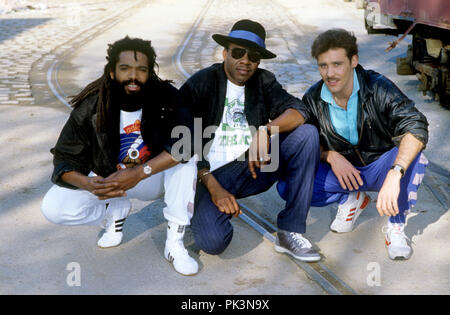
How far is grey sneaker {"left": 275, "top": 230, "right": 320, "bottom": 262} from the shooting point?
3431 mm

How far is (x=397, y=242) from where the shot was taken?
11.6ft

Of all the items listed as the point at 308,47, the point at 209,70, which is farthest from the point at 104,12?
the point at 209,70

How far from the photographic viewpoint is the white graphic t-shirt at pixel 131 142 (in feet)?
11.3

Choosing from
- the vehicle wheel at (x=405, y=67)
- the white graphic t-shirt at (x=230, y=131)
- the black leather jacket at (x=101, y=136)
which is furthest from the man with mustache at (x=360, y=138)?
the vehicle wheel at (x=405, y=67)

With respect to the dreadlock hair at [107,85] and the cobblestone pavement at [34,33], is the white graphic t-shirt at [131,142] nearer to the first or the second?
the dreadlock hair at [107,85]

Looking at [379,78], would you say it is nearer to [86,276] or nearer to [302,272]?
[302,272]

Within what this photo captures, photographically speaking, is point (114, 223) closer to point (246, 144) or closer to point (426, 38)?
point (246, 144)

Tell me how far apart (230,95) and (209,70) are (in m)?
0.21

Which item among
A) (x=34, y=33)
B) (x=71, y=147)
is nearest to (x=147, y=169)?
(x=71, y=147)

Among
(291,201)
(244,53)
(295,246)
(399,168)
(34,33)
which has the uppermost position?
(244,53)

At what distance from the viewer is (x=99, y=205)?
11.6 ft

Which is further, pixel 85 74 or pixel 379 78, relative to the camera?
pixel 85 74

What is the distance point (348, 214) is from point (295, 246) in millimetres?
576

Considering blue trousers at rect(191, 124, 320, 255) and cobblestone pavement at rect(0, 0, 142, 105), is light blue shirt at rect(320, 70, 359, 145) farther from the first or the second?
cobblestone pavement at rect(0, 0, 142, 105)
